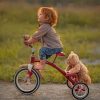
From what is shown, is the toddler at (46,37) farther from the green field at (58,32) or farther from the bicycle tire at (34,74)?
the green field at (58,32)

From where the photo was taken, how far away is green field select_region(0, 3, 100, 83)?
1068cm

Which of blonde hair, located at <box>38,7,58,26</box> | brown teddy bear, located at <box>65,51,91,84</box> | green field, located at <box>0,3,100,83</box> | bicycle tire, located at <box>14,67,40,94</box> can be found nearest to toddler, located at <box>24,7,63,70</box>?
blonde hair, located at <box>38,7,58,26</box>

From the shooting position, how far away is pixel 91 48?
1435cm

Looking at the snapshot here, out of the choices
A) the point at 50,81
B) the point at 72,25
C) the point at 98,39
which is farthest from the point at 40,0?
the point at 50,81

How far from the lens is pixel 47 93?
28.2 ft

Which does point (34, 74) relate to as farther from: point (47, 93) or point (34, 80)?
point (47, 93)

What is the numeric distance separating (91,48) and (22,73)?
610cm

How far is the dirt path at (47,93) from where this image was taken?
8.27m

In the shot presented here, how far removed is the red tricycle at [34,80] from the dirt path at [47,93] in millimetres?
104

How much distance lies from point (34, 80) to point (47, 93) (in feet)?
1.06

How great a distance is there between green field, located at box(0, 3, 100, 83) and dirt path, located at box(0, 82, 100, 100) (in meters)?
0.47

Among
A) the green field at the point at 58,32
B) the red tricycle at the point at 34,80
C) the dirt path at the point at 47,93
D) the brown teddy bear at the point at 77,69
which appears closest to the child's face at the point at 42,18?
the red tricycle at the point at 34,80

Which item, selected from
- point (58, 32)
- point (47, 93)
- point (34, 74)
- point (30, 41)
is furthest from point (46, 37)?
point (58, 32)

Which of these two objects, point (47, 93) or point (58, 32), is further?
point (58, 32)
